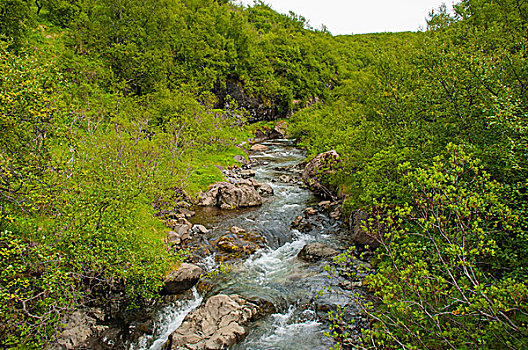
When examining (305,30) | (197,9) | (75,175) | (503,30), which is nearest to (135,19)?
(197,9)

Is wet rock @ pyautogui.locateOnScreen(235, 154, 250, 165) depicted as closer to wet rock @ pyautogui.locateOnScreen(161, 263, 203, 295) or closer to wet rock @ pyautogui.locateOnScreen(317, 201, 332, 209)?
wet rock @ pyautogui.locateOnScreen(317, 201, 332, 209)

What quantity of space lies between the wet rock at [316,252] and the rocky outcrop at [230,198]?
7.12 metres

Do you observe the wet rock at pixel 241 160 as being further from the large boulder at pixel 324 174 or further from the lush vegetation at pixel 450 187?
the lush vegetation at pixel 450 187

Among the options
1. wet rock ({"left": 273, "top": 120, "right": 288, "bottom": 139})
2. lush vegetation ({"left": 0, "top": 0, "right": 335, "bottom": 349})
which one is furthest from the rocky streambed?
wet rock ({"left": 273, "top": 120, "right": 288, "bottom": 139})

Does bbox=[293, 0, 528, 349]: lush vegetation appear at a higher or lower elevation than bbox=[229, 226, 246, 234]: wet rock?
higher

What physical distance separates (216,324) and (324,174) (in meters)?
15.5

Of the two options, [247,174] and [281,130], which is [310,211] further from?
[281,130]

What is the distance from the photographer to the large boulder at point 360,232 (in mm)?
13828

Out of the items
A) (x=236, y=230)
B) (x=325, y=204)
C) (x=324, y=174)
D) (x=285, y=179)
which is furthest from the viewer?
(x=285, y=179)

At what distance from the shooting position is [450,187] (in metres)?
5.34

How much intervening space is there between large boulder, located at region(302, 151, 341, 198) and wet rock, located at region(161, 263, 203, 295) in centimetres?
1186

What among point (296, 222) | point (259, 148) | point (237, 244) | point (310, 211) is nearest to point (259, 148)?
point (259, 148)

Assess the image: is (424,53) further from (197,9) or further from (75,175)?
(197,9)

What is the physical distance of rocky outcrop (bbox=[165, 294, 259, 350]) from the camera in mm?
8859
